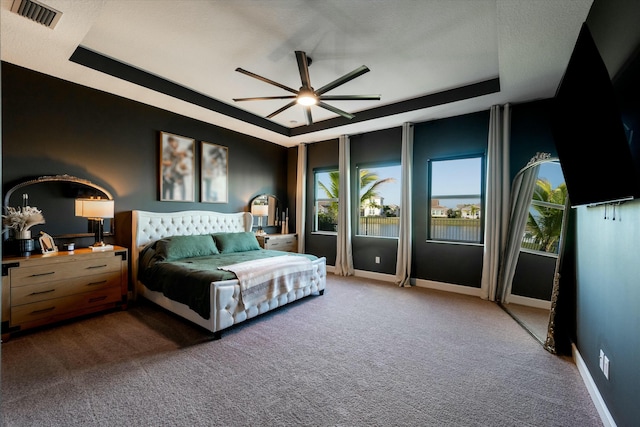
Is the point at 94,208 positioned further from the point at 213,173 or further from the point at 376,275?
the point at 376,275

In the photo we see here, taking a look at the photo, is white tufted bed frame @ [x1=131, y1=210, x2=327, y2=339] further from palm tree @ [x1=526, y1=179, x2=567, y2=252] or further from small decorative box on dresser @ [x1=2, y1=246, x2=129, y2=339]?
palm tree @ [x1=526, y1=179, x2=567, y2=252]

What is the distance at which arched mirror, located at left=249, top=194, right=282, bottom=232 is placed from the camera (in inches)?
219

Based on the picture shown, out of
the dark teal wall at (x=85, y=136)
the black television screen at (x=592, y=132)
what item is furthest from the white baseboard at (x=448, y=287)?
the dark teal wall at (x=85, y=136)

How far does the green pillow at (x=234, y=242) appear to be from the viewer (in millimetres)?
4488

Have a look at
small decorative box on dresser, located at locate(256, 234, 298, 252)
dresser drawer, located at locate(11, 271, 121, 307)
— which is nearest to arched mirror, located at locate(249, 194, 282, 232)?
small decorative box on dresser, located at locate(256, 234, 298, 252)

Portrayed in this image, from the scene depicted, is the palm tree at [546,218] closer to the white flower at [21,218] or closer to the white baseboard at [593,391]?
the white baseboard at [593,391]

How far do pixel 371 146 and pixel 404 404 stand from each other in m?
4.32

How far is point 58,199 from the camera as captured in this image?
341 centimetres

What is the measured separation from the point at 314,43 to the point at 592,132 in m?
2.46

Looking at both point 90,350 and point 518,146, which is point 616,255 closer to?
point 518,146

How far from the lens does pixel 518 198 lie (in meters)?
3.85

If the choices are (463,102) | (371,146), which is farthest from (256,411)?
(371,146)

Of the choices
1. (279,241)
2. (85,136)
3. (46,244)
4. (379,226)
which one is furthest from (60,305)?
(379,226)

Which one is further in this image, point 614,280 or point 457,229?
point 457,229
